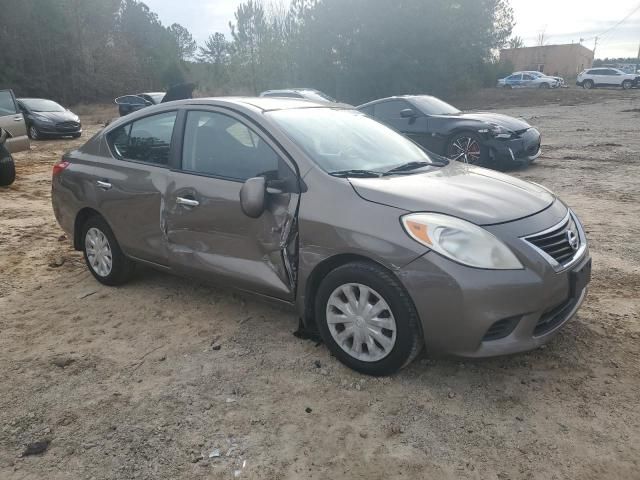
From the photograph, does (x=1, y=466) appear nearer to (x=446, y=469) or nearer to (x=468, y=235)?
(x=446, y=469)

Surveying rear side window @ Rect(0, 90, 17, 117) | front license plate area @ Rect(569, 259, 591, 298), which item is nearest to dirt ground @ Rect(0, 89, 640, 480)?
front license plate area @ Rect(569, 259, 591, 298)

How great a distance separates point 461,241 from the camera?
283 cm

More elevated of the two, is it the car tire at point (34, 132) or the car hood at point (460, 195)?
the car hood at point (460, 195)

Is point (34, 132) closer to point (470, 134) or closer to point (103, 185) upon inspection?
point (470, 134)

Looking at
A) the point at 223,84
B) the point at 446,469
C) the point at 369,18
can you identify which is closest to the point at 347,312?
the point at 446,469

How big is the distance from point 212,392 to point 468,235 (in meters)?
1.68

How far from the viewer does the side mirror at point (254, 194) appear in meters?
3.25

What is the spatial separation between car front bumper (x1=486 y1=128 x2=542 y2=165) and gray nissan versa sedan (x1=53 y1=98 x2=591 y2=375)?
5781 mm

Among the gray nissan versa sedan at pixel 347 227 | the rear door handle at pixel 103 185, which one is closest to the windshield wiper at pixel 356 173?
the gray nissan versa sedan at pixel 347 227

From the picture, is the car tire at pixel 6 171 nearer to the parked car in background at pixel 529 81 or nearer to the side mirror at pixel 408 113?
the side mirror at pixel 408 113

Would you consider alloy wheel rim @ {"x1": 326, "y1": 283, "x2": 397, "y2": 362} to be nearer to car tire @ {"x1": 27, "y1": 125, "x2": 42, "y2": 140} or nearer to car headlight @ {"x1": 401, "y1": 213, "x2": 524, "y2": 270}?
car headlight @ {"x1": 401, "y1": 213, "x2": 524, "y2": 270}

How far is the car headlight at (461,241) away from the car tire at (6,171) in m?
8.49

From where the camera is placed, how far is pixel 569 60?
7319cm

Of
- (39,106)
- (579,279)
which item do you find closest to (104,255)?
(579,279)
